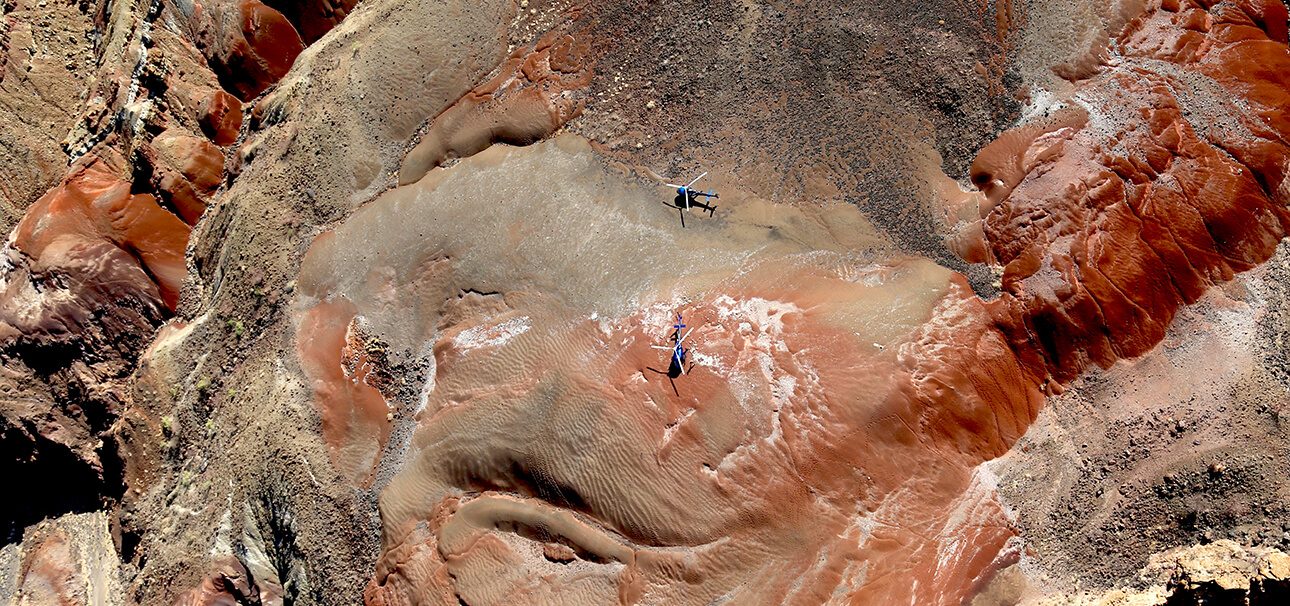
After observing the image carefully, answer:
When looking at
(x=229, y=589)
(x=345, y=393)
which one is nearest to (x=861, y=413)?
(x=345, y=393)

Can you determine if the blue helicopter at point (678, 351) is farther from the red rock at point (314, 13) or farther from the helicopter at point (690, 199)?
the red rock at point (314, 13)

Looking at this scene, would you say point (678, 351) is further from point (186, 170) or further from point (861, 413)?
point (186, 170)

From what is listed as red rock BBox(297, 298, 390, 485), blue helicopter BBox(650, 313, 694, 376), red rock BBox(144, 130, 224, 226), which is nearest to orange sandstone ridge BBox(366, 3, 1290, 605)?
blue helicopter BBox(650, 313, 694, 376)

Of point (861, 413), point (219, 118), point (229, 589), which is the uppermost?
point (219, 118)

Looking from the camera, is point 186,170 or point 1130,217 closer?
point 1130,217

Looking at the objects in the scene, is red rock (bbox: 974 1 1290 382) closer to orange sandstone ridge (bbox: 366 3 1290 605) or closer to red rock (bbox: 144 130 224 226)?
orange sandstone ridge (bbox: 366 3 1290 605)

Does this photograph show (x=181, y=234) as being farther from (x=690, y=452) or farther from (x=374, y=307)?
(x=690, y=452)

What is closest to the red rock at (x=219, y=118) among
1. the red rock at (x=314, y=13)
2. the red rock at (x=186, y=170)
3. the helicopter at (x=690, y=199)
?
the red rock at (x=186, y=170)
